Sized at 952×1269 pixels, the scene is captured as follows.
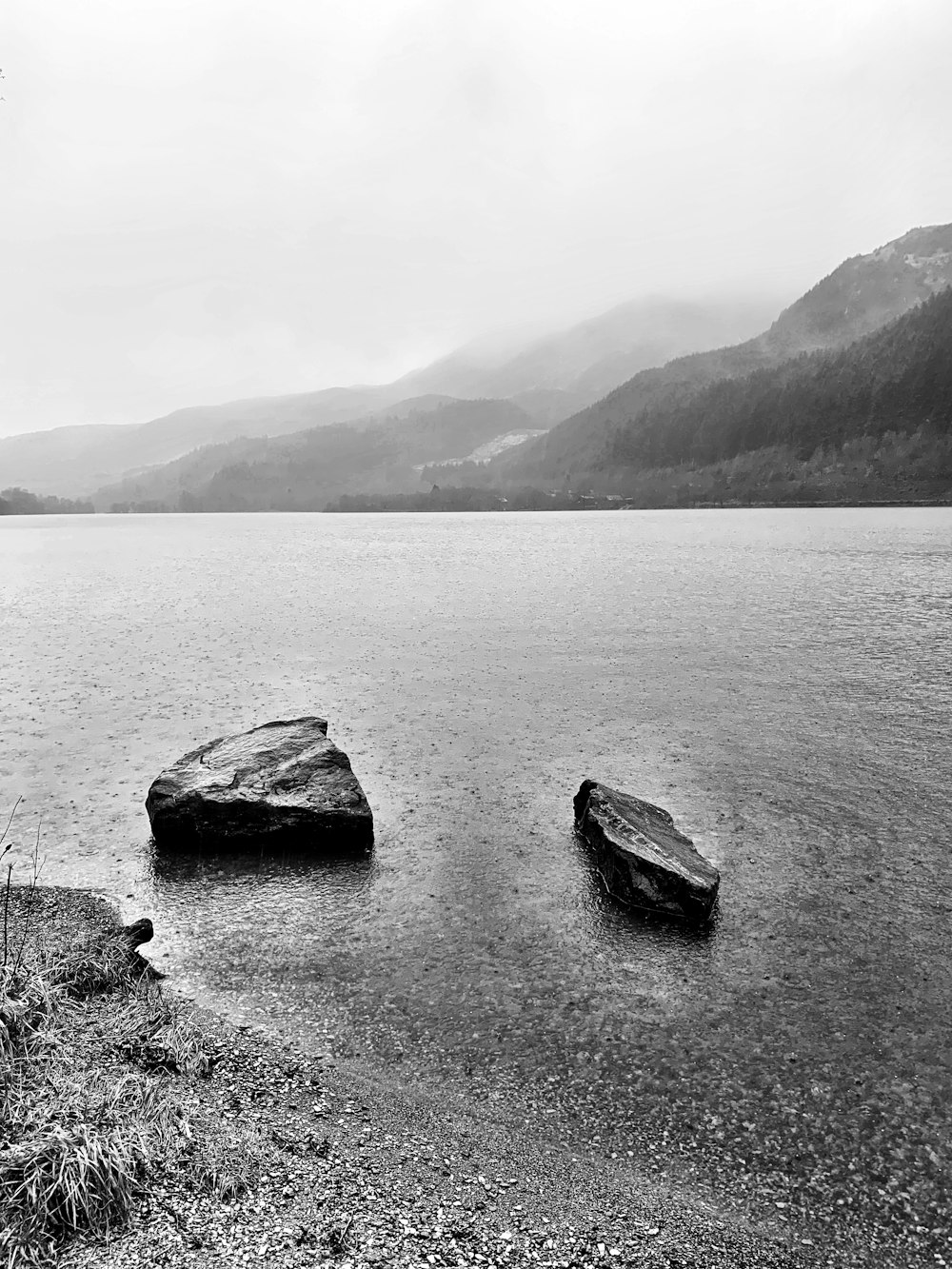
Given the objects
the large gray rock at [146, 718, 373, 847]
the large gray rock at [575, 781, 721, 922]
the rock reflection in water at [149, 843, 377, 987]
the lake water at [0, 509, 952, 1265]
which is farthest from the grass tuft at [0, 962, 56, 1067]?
the large gray rock at [575, 781, 721, 922]

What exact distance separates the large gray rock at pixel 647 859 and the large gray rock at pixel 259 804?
4.86 m

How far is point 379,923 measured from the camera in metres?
12.4

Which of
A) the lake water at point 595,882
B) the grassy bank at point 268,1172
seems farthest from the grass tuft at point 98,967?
the lake water at point 595,882

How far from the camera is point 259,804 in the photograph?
1488cm

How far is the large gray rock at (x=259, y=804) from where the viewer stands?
1489cm

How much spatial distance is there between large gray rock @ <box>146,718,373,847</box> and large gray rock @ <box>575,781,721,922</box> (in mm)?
4865

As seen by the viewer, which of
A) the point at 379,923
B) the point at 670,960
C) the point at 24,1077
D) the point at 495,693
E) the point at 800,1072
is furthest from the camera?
the point at 495,693

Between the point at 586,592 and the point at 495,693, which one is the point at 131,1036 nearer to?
the point at 495,693

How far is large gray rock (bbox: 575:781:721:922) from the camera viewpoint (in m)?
12.4

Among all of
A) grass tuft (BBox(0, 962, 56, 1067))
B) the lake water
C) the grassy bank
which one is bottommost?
the lake water

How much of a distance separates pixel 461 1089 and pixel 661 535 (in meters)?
126

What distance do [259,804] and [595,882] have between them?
6.87 m

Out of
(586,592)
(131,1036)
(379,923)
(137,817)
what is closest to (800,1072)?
(379,923)

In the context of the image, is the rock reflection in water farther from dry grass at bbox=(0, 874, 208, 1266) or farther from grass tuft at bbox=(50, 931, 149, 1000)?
dry grass at bbox=(0, 874, 208, 1266)
